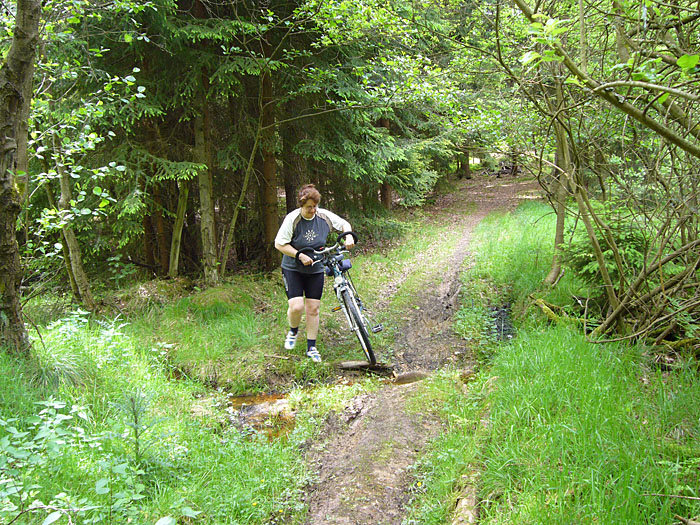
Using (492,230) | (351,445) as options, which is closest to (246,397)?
A: (351,445)

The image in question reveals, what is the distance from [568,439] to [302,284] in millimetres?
3481

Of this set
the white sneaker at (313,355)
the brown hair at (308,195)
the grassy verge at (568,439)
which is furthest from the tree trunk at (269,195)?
the grassy verge at (568,439)

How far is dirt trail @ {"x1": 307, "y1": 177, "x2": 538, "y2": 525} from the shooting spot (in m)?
3.12

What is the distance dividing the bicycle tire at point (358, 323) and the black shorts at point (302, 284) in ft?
1.17

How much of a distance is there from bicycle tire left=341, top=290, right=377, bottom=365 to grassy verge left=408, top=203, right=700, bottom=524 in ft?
3.22

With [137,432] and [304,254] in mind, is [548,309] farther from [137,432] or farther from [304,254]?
[137,432]

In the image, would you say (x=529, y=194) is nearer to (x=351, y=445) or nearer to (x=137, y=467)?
(x=351, y=445)

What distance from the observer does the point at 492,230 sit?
13.0 metres

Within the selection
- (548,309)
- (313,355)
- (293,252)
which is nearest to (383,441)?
(313,355)

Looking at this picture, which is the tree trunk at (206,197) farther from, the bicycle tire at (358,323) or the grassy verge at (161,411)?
the bicycle tire at (358,323)

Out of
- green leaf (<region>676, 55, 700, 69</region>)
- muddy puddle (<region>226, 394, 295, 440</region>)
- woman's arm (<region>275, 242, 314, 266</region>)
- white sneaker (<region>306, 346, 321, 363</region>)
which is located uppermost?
green leaf (<region>676, 55, 700, 69</region>)

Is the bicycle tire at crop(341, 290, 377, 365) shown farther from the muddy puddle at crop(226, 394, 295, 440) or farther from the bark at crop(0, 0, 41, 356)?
the bark at crop(0, 0, 41, 356)

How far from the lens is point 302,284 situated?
5.49 metres

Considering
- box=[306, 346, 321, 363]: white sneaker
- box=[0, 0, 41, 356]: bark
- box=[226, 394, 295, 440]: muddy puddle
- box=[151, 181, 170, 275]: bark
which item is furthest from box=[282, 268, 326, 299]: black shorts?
box=[151, 181, 170, 275]: bark
